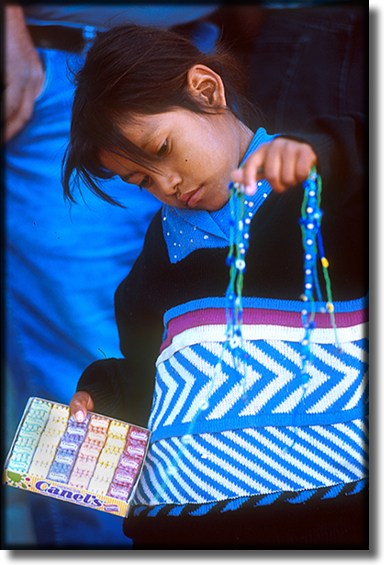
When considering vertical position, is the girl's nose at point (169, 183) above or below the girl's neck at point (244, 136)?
below

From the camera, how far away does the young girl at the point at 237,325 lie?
2.92 ft

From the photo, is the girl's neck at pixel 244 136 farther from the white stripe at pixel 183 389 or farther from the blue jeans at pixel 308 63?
the white stripe at pixel 183 389

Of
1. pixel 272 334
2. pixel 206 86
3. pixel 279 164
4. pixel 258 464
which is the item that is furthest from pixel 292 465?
pixel 206 86

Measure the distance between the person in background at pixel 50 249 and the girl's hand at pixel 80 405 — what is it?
16 millimetres

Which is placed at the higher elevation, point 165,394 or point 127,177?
point 127,177

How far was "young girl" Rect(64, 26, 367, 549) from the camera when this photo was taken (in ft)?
2.92

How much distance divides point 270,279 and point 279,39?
0.33 metres

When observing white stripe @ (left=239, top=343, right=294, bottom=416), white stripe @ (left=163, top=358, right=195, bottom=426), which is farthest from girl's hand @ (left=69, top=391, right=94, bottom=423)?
white stripe @ (left=239, top=343, right=294, bottom=416)

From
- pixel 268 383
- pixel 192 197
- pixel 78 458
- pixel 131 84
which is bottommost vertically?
pixel 78 458

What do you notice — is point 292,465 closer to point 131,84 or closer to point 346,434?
point 346,434

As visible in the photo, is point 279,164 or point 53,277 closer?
point 279,164

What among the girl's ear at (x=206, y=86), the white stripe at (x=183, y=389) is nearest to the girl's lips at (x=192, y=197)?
the girl's ear at (x=206, y=86)

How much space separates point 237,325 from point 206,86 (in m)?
0.32

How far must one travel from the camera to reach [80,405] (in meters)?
0.95
